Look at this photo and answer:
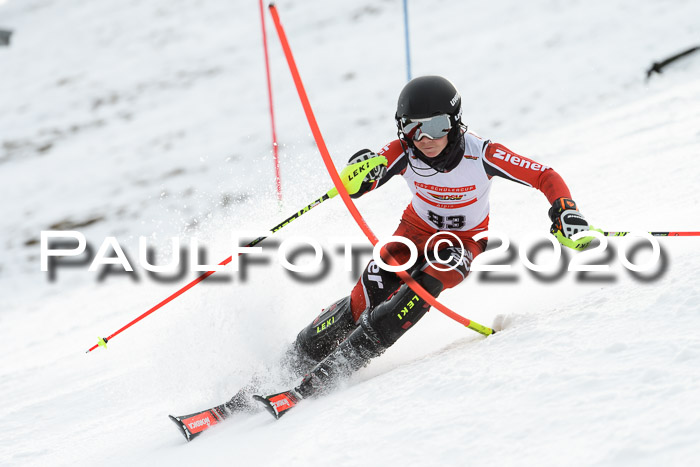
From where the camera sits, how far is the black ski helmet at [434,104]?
3193 mm

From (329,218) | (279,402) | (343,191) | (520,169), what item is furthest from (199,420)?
(329,218)

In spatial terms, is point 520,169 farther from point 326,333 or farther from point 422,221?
point 326,333

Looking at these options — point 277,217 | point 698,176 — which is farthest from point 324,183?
point 698,176

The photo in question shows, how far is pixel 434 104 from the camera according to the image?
125 inches

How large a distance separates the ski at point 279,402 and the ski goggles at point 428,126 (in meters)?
1.45

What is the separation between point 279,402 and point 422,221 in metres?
1.42

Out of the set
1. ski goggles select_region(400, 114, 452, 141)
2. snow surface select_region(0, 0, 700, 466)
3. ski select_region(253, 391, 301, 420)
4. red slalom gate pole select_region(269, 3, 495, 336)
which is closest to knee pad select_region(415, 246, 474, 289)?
red slalom gate pole select_region(269, 3, 495, 336)

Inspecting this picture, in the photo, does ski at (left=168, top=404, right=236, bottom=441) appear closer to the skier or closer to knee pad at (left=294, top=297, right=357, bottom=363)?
the skier

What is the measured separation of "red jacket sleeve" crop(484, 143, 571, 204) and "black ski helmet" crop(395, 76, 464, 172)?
20cm

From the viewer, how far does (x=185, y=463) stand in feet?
9.19

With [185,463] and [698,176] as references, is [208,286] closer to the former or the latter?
[185,463]

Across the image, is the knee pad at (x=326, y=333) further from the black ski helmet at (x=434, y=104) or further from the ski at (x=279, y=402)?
the black ski helmet at (x=434, y=104)

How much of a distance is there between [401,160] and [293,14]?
14.3 metres

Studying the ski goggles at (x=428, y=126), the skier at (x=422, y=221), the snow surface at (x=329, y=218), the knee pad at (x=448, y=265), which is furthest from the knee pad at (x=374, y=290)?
the ski goggles at (x=428, y=126)
